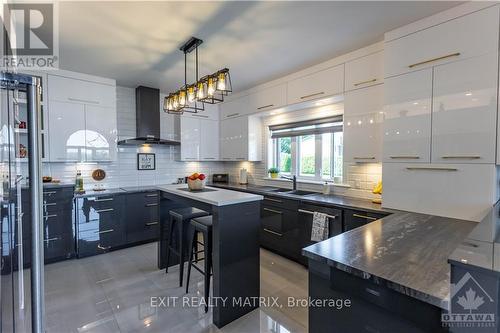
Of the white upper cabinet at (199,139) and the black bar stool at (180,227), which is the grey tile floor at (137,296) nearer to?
the black bar stool at (180,227)

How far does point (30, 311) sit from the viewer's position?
0.92 metres

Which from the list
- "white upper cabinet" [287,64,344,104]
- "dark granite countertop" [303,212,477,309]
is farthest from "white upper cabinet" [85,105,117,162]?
"dark granite countertop" [303,212,477,309]

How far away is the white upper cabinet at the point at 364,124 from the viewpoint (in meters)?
2.46

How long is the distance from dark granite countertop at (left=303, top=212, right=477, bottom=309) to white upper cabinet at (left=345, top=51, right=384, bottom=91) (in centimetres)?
152

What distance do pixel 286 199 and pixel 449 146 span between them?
5.65 feet

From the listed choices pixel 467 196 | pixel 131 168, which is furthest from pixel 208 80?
pixel 131 168

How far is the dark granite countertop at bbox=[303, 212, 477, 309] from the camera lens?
0.85 meters

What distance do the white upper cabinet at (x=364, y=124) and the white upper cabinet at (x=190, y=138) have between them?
2594 millimetres

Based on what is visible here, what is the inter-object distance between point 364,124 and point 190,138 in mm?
2843

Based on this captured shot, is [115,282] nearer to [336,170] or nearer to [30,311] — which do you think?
[30,311]

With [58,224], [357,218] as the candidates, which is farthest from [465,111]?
[58,224]

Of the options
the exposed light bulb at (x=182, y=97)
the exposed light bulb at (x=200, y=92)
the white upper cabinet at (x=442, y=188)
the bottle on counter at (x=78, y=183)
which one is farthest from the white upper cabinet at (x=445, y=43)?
the bottle on counter at (x=78, y=183)

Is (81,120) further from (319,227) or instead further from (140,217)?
(319,227)

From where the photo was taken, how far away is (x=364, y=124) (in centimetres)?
258
